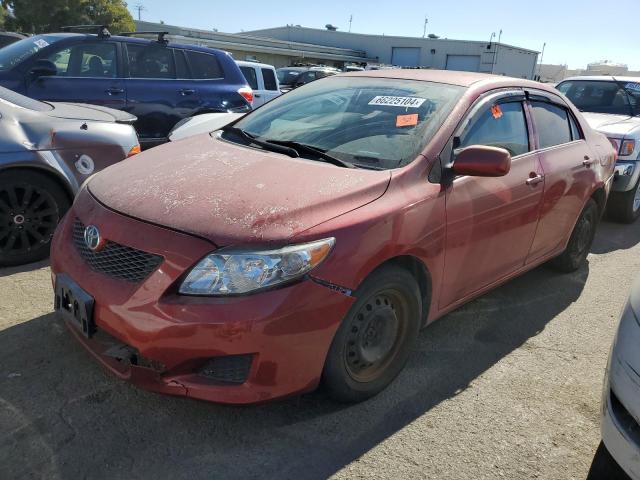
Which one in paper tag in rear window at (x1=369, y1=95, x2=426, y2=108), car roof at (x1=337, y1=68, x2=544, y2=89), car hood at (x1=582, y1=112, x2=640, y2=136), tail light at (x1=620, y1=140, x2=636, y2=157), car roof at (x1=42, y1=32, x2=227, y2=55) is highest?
car roof at (x1=42, y1=32, x2=227, y2=55)

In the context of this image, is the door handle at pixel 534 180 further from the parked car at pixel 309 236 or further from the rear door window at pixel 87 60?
the rear door window at pixel 87 60

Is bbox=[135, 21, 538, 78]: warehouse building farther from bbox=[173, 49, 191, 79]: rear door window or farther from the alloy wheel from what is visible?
the alloy wheel

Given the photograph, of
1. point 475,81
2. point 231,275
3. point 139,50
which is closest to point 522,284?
point 475,81

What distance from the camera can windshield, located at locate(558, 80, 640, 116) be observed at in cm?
779

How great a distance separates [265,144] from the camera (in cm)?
321

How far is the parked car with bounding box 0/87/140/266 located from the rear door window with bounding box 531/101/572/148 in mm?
3276

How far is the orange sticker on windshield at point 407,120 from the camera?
3.08 metres

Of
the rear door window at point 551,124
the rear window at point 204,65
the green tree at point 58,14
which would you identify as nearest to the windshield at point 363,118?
the rear door window at point 551,124

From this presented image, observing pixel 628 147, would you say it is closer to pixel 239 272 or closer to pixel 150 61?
pixel 239 272

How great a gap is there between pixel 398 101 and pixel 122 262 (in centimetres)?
189

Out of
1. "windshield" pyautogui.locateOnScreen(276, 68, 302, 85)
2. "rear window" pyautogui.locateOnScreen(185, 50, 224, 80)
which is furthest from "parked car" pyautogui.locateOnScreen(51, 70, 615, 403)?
"windshield" pyautogui.locateOnScreen(276, 68, 302, 85)

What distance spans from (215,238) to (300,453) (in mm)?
1035

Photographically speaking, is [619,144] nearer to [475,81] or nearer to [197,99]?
[475,81]

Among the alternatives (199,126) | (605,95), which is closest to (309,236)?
(199,126)
